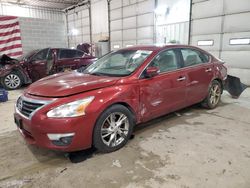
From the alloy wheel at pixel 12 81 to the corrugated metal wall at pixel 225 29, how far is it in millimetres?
6596

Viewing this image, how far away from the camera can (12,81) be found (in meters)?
6.73

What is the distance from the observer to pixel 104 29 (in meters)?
13.0

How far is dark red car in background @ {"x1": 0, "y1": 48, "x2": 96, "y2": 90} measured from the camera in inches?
261

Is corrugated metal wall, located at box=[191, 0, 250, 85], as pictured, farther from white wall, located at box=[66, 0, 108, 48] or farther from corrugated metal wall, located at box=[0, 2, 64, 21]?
corrugated metal wall, located at box=[0, 2, 64, 21]

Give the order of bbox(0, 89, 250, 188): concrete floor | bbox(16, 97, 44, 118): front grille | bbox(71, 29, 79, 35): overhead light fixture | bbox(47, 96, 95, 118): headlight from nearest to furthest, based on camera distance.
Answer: bbox(0, 89, 250, 188): concrete floor < bbox(47, 96, 95, 118): headlight < bbox(16, 97, 44, 118): front grille < bbox(71, 29, 79, 35): overhead light fixture

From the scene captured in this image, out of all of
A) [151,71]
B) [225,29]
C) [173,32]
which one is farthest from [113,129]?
[173,32]

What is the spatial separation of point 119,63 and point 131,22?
28.1 ft

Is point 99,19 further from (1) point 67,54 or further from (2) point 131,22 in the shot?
(1) point 67,54

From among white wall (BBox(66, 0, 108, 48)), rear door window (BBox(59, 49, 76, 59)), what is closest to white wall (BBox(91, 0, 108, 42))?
white wall (BBox(66, 0, 108, 48))

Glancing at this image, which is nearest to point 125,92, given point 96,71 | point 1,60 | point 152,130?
point 96,71

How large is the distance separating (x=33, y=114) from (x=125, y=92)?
41.9 inches

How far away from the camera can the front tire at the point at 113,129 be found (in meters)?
2.38

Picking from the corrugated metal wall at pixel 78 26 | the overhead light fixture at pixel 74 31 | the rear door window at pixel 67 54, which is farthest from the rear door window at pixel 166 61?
the overhead light fixture at pixel 74 31

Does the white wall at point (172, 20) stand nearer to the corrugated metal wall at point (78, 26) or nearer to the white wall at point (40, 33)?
the white wall at point (40, 33)
